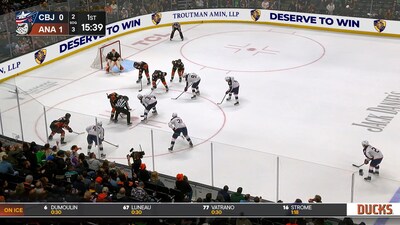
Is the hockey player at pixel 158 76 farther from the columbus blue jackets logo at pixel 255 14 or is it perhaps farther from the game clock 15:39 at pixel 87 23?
the columbus blue jackets logo at pixel 255 14

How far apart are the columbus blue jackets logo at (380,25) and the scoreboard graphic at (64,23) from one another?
14313mm

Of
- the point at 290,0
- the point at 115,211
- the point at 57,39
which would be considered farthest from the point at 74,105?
the point at 290,0

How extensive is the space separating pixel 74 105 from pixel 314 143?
863 cm

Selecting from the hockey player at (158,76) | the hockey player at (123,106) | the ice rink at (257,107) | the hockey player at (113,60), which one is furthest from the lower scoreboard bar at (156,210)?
the hockey player at (113,60)

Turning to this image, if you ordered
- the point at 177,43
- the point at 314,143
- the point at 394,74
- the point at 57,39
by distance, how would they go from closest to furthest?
the point at 314,143 → the point at 394,74 → the point at 57,39 → the point at 177,43

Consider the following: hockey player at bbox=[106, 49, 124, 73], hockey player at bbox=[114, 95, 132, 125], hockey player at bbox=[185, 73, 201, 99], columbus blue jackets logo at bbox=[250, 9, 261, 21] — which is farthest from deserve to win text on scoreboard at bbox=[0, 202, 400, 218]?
columbus blue jackets logo at bbox=[250, 9, 261, 21]

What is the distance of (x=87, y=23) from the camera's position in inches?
822

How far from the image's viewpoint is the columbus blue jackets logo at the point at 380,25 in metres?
28.6

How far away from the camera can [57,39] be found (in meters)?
A: 26.4

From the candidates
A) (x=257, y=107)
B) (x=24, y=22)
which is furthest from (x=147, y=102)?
(x=24, y=22)

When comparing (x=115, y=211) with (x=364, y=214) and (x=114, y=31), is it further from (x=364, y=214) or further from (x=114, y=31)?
(x=114, y=31)

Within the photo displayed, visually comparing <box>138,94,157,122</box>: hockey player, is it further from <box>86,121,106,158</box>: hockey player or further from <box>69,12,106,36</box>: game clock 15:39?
<box>69,12,106,36</box>: game clock 15:39

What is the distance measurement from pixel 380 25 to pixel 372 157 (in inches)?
604

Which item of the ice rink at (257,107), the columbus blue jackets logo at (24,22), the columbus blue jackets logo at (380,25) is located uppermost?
the columbus blue jackets logo at (24,22)
